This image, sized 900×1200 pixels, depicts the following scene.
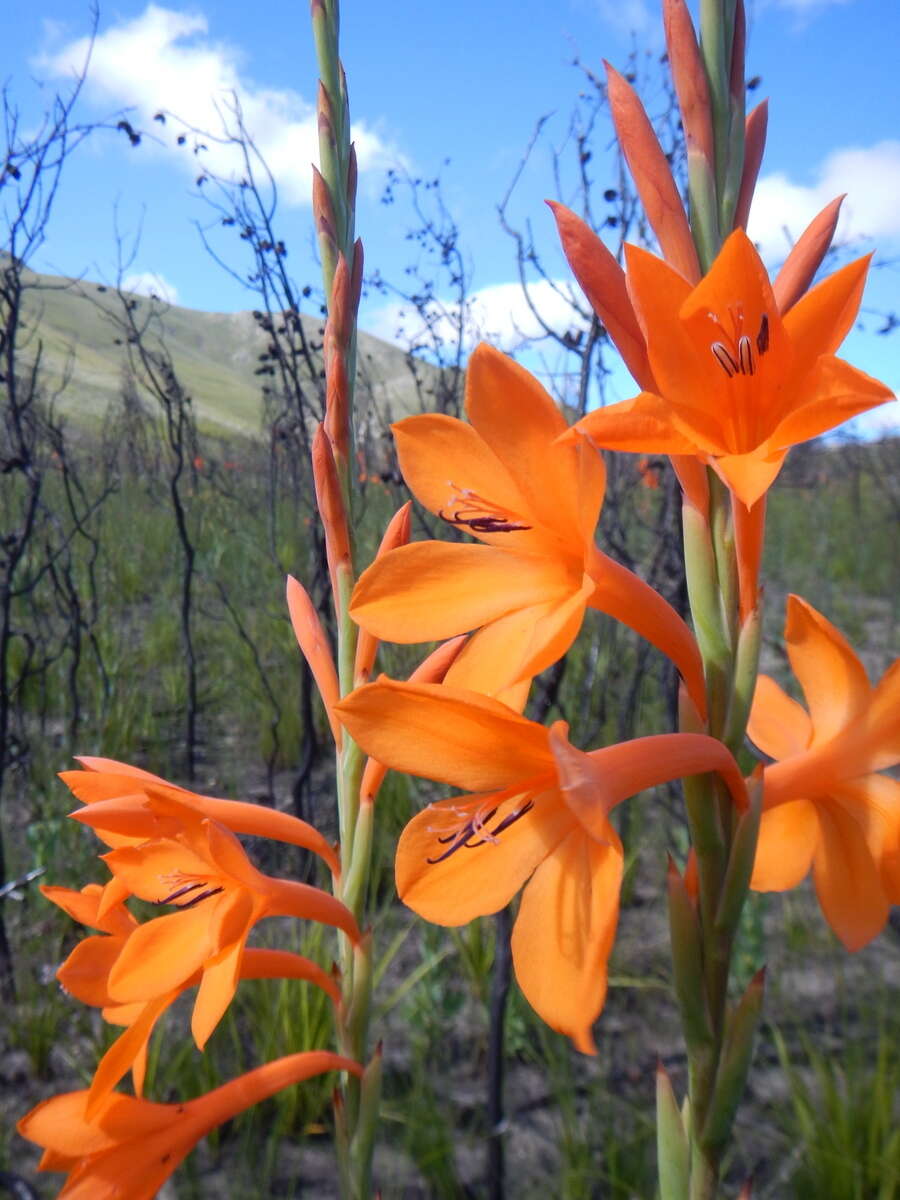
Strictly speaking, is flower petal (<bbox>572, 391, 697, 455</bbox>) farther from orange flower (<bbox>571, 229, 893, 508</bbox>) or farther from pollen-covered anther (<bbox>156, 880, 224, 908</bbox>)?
pollen-covered anther (<bbox>156, 880, 224, 908</bbox>)

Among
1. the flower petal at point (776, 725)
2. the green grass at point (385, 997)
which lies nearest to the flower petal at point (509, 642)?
A: the flower petal at point (776, 725)

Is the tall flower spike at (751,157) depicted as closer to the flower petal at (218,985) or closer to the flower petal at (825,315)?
the flower petal at (825,315)

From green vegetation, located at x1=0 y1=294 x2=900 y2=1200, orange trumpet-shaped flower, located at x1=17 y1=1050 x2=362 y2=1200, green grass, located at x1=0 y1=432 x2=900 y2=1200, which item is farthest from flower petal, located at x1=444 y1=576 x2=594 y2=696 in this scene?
green grass, located at x1=0 y1=432 x2=900 y2=1200

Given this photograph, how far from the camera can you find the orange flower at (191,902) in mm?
784

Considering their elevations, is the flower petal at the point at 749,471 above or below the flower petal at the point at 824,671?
above

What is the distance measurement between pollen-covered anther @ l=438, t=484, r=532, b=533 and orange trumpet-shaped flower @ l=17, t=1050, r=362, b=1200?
24.3 inches

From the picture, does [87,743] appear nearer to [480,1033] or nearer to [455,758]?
[480,1033]

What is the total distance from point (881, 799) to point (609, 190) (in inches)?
110

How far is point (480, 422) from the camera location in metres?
0.70

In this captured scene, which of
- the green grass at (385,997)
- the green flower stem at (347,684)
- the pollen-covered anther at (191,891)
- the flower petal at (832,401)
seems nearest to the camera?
the flower petal at (832,401)

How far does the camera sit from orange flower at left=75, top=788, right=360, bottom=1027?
2.57 feet

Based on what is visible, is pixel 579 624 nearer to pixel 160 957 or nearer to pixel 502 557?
pixel 502 557

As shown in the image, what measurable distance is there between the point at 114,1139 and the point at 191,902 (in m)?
0.25

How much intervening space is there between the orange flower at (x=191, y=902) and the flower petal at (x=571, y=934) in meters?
0.29
